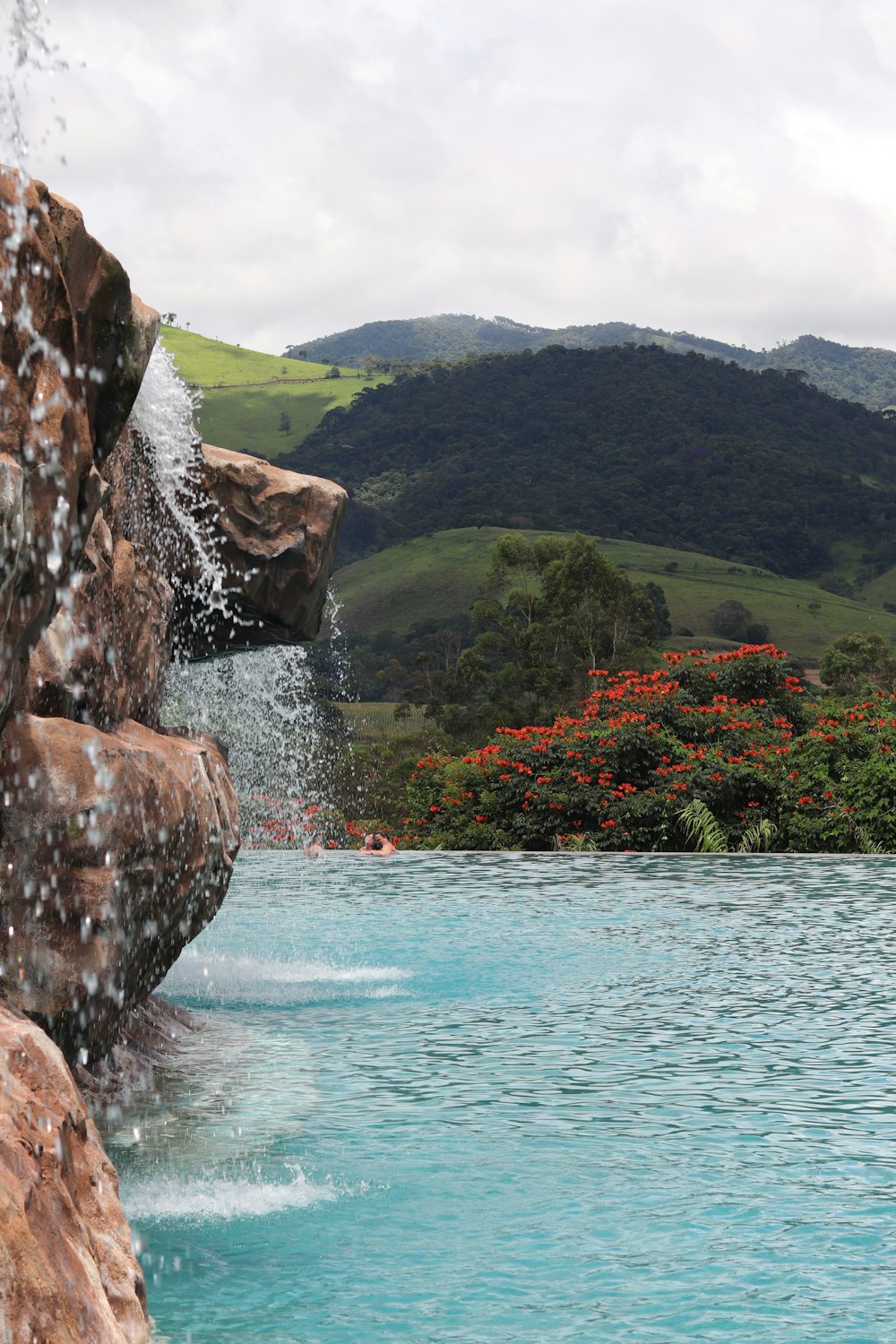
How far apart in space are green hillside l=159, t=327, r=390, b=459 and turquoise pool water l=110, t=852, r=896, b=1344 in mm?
88276

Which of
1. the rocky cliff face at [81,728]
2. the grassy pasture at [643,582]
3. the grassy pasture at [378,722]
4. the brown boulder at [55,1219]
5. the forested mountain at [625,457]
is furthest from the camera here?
the forested mountain at [625,457]

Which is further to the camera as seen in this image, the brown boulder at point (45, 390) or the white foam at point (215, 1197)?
the white foam at point (215, 1197)

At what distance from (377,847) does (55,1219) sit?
17.1 metres

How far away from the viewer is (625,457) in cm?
9238

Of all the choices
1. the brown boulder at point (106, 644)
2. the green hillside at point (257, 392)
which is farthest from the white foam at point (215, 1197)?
the green hillside at point (257, 392)

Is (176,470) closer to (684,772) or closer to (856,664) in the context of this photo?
(684,772)

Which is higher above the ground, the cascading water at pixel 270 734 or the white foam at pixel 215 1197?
the cascading water at pixel 270 734

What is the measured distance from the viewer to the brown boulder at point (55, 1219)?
3.53m

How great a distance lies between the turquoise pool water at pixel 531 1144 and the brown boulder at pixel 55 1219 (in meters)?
0.41

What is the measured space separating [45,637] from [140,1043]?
292cm

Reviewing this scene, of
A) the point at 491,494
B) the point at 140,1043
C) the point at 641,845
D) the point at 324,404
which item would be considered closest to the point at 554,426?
the point at 491,494

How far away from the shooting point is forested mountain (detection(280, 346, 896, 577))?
87.6 metres

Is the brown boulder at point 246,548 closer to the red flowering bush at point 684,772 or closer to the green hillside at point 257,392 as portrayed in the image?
the red flowering bush at point 684,772

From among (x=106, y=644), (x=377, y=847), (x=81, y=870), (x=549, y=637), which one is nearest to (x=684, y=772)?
(x=377, y=847)
